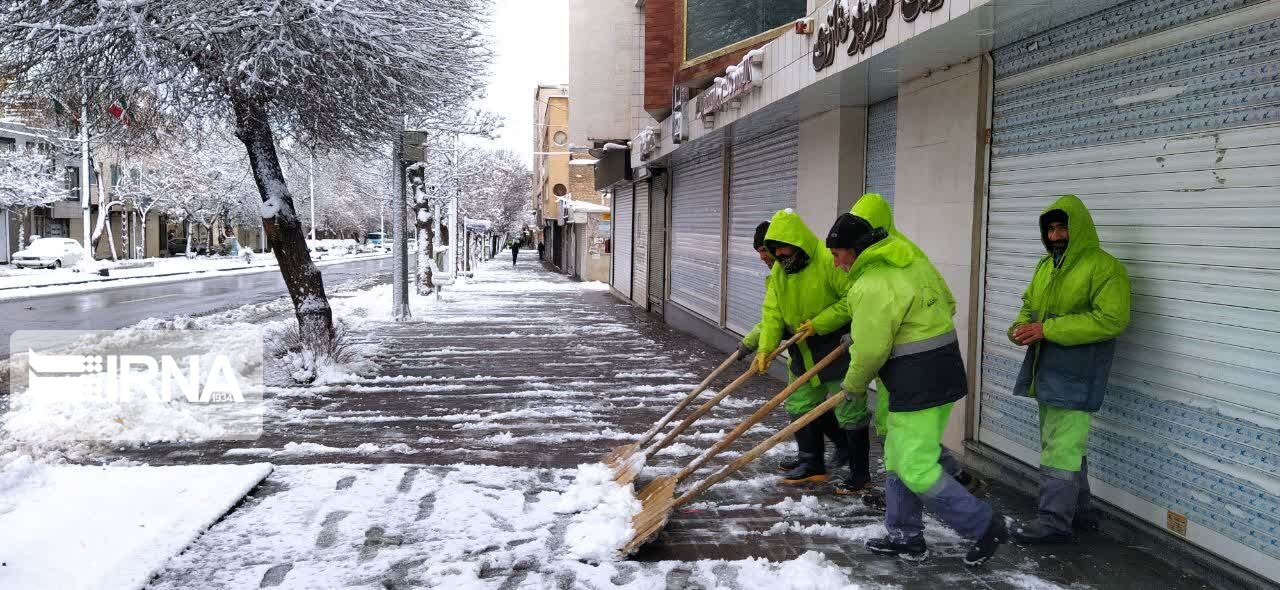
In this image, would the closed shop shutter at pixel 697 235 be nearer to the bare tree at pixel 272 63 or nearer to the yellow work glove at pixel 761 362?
the bare tree at pixel 272 63

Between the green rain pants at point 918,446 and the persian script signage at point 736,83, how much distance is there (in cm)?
547

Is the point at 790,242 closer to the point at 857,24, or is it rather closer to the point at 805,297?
the point at 805,297

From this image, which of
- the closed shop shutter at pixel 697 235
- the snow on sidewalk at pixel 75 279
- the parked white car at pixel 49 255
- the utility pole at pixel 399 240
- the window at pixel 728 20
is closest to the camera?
the window at pixel 728 20

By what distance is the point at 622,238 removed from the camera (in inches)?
927

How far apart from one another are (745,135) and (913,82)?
458 centimetres

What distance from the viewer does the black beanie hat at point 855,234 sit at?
4055 mm

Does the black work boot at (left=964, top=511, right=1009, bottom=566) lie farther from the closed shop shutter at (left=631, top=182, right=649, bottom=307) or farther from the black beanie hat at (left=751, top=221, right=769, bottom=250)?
the closed shop shutter at (left=631, top=182, right=649, bottom=307)

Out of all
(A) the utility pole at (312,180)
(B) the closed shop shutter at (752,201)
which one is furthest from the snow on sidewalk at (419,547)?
(A) the utility pole at (312,180)

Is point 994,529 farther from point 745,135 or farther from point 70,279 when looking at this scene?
point 70,279

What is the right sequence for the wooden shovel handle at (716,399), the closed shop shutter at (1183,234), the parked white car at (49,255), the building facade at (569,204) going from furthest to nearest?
the parked white car at (49,255) < the building facade at (569,204) < the wooden shovel handle at (716,399) < the closed shop shutter at (1183,234)

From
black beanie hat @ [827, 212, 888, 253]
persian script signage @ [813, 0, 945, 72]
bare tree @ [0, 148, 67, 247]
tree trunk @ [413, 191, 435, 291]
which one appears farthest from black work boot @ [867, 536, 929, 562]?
bare tree @ [0, 148, 67, 247]

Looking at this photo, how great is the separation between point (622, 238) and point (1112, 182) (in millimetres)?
19367

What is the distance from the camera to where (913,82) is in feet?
21.6

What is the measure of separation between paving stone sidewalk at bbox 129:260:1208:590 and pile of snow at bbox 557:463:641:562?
16cm
